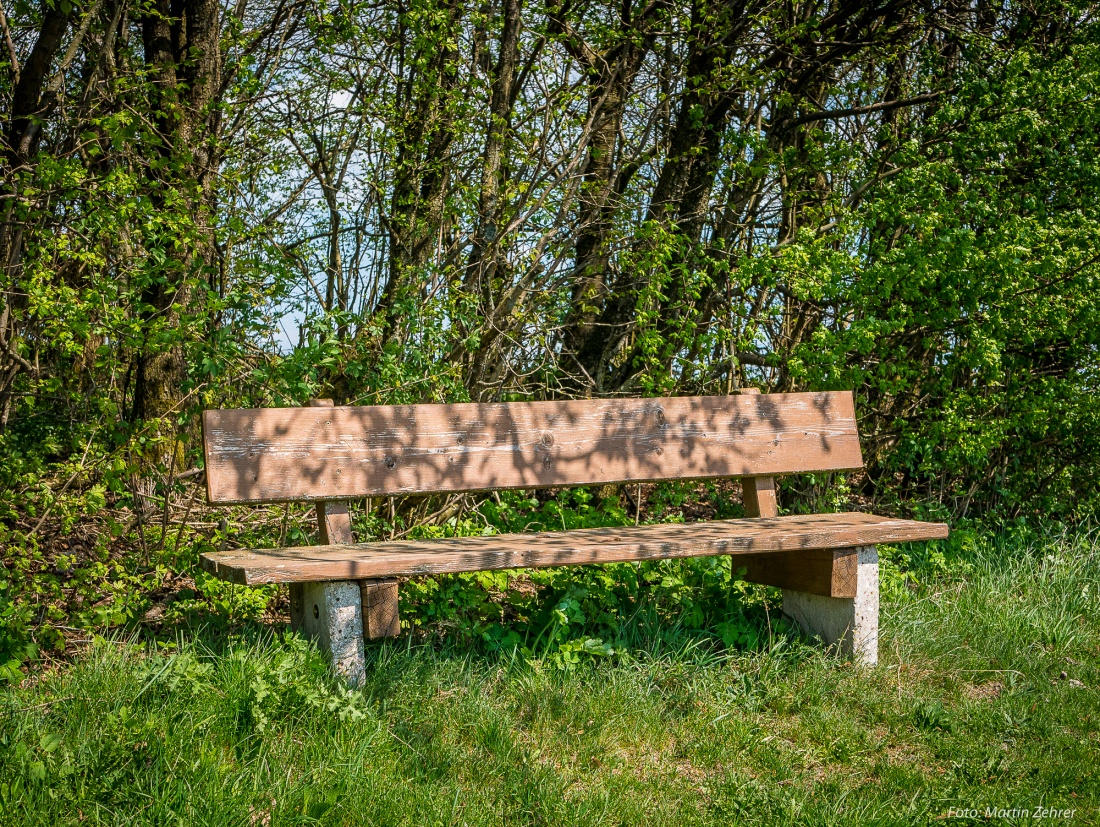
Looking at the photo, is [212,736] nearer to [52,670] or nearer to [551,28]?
[52,670]

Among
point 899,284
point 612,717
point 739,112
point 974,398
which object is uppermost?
point 739,112

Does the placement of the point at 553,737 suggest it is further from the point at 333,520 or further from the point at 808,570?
the point at 808,570

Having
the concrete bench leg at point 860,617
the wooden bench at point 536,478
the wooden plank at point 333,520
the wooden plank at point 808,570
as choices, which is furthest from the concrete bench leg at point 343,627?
the concrete bench leg at point 860,617

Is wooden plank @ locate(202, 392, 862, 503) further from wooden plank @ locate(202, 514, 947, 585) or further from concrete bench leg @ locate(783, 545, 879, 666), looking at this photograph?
concrete bench leg @ locate(783, 545, 879, 666)

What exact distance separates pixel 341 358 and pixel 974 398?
123 inches

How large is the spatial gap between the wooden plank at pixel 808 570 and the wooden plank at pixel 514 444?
0.38m

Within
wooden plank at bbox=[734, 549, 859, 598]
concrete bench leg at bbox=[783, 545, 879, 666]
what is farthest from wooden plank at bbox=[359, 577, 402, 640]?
concrete bench leg at bbox=[783, 545, 879, 666]

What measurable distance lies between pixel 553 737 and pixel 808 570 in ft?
4.22

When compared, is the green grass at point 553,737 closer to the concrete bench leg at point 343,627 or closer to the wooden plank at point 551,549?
the concrete bench leg at point 343,627

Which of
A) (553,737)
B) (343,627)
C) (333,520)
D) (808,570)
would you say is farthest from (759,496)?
(343,627)

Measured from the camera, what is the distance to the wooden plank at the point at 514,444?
325 centimetres

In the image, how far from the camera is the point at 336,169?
5473 millimetres

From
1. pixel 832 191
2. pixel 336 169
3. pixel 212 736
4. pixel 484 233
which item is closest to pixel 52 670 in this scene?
pixel 212 736

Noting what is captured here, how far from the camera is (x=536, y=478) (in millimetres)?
3672
